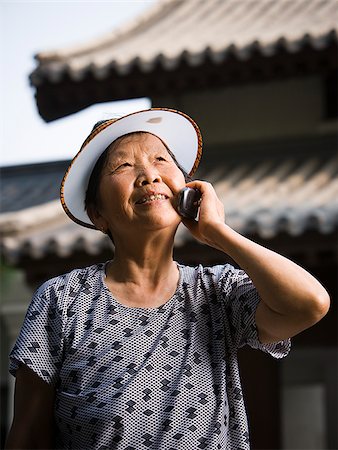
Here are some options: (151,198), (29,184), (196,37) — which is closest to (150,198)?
(151,198)

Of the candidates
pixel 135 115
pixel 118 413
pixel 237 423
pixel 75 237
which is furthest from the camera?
pixel 75 237

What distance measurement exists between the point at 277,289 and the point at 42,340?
0.46 m

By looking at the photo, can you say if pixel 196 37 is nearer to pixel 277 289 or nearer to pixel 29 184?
pixel 29 184

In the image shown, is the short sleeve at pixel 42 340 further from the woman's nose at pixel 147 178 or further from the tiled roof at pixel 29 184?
the tiled roof at pixel 29 184

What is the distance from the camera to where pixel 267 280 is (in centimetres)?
153

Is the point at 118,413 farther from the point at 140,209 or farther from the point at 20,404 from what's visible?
the point at 140,209

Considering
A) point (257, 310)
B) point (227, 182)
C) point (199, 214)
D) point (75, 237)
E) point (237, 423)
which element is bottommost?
point (237, 423)

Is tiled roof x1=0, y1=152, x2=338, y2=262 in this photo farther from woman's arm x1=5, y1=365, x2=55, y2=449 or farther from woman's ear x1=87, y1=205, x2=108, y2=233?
woman's arm x1=5, y1=365, x2=55, y2=449

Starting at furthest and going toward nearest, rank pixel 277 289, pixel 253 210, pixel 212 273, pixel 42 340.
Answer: pixel 253 210, pixel 212 273, pixel 42 340, pixel 277 289

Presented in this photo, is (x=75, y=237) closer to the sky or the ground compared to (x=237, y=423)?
closer to the sky

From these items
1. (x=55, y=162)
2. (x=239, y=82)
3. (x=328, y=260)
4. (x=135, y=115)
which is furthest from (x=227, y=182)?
(x=135, y=115)

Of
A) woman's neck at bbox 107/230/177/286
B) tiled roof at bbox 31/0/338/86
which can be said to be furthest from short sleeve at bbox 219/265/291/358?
tiled roof at bbox 31/0/338/86

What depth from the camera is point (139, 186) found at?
1672mm

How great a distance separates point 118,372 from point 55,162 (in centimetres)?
677
